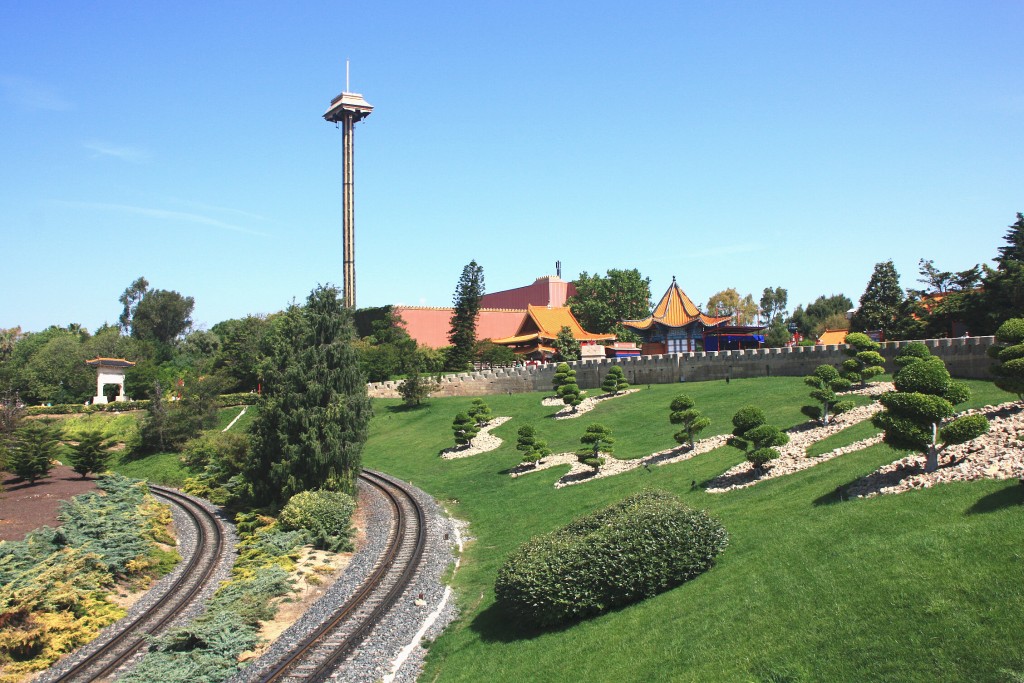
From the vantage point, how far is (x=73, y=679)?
622 inches

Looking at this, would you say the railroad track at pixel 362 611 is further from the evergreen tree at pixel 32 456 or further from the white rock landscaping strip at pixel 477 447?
the evergreen tree at pixel 32 456

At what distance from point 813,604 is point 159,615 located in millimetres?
15978

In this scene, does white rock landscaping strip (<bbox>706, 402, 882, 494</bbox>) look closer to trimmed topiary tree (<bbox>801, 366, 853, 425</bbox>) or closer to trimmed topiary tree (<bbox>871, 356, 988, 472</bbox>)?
trimmed topiary tree (<bbox>801, 366, 853, 425</bbox>)

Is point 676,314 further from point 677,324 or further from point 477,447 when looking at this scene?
point 477,447

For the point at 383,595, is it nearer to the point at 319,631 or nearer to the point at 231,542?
the point at 319,631

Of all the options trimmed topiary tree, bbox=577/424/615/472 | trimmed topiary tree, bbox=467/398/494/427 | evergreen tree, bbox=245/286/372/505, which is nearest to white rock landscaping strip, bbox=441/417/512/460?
trimmed topiary tree, bbox=467/398/494/427

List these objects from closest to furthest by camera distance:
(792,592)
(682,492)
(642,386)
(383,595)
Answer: (792,592) < (383,595) < (682,492) < (642,386)

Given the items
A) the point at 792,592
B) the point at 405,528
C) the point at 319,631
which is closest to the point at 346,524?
the point at 405,528

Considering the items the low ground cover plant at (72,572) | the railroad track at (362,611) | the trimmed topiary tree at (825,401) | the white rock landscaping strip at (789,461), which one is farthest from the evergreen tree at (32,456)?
the trimmed topiary tree at (825,401)

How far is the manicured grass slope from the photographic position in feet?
32.6

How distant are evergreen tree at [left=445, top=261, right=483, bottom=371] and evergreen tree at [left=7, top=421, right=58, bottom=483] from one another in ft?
110

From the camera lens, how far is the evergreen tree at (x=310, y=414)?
28.3 metres

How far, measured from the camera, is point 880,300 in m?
57.1

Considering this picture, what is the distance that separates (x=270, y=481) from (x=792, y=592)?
22539mm
